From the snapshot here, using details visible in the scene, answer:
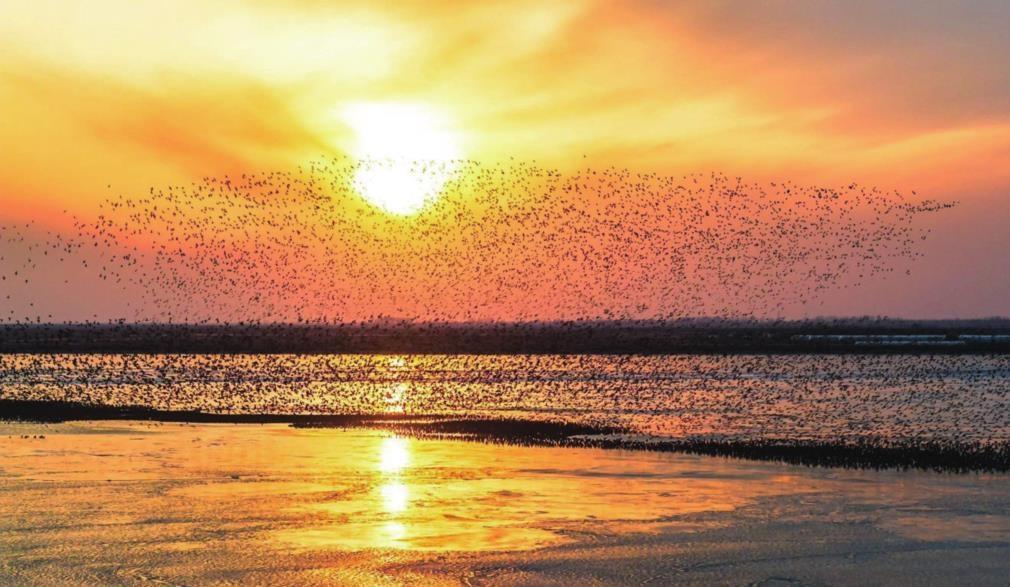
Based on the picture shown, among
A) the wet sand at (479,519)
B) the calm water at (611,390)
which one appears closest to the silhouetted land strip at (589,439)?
the wet sand at (479,519)

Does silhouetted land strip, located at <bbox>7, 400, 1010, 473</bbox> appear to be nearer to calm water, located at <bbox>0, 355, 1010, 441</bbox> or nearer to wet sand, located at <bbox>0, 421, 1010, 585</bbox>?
wet sand, located at <bbox>0, 421, 1010, 585</bbox>

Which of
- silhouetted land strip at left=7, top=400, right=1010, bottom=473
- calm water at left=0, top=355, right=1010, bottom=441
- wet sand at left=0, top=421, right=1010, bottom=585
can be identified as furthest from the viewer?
calm water at left=0, top=355, right=1010, bottom=441

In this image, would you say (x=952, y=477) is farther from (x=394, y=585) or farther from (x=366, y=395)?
(x=366, y=395)

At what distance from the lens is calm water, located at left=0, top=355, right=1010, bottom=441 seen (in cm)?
4816

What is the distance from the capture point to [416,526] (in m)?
24.8

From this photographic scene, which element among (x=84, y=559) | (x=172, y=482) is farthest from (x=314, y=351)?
(x=84, y=559)

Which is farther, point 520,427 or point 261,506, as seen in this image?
point 520,427

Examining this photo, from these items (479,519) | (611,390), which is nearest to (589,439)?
(479,519)

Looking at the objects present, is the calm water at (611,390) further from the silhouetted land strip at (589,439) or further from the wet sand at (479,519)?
the wet sand at (479,519)

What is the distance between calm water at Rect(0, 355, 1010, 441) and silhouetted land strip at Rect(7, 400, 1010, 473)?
8.25ft

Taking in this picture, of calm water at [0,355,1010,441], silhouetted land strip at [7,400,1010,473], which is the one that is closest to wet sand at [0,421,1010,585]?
silhouetted land strip at [7,400,1010,473]

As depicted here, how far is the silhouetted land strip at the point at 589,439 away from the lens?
114ft

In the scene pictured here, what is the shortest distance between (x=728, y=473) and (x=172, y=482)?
1613 centimetres

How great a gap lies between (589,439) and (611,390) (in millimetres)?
26091
